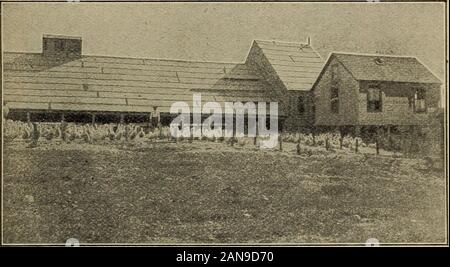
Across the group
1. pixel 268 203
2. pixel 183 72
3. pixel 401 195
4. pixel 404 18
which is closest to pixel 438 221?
pixel 401 195

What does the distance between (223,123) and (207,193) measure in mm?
962

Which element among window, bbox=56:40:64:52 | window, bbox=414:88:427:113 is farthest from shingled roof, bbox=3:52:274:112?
window, bbox=414:88:427:113

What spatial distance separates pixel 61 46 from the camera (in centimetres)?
656

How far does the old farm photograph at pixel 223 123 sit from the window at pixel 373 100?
2cm

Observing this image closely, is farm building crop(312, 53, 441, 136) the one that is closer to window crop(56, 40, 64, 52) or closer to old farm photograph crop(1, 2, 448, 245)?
old farm photograph crop(1, 2, 448, 245)

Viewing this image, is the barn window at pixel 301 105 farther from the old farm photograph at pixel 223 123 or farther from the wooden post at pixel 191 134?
the wooden post at pixel 191 134

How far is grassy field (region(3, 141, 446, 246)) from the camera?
238 inches

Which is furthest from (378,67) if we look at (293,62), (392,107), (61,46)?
(61,46)

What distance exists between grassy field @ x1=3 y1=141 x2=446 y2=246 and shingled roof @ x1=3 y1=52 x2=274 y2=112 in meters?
0.59

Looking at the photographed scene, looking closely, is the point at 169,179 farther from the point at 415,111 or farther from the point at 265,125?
the point at 415,111

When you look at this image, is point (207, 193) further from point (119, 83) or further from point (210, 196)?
point (119, 83)

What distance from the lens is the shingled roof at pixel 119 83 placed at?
636 cm

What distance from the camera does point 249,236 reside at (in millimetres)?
6090

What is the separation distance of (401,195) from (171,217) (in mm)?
2992
